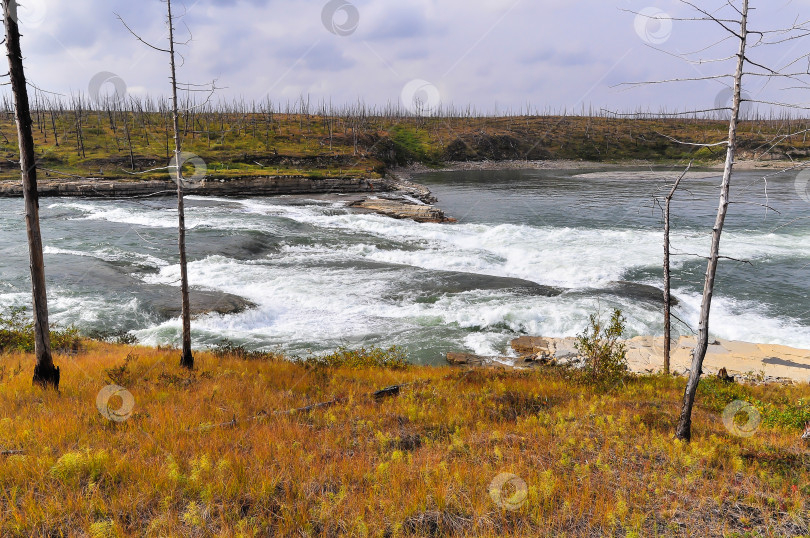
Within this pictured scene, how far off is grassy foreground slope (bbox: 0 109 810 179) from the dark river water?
12.0 meters

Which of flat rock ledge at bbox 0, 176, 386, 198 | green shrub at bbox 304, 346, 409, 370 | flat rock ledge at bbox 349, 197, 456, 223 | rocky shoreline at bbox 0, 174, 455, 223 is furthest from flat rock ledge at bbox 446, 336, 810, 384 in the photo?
flat rock ledge at bbox 0, 176, 386, 198

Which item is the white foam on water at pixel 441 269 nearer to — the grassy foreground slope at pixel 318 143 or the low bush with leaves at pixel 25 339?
the low bush with leaves at pixel 25 339

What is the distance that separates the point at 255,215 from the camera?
1949 inches

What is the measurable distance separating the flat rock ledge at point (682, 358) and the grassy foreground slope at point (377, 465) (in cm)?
557

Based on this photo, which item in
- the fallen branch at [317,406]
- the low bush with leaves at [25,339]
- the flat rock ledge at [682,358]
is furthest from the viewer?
the flat rock ledge at [682,358]

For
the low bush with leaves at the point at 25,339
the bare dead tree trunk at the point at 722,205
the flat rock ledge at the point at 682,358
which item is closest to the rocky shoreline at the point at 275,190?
the flat rock ledge at the point at 682,358

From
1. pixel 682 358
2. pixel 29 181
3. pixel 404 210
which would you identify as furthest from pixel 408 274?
pixel 404 210

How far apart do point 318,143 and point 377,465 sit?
111 m

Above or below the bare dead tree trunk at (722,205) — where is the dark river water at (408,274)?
below

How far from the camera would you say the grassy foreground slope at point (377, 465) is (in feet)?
18.6

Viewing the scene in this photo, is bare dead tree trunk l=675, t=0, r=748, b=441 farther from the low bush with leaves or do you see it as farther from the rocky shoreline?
the rocky shoreline

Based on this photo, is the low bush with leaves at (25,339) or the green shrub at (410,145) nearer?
the low bush with leaves at (25,339)

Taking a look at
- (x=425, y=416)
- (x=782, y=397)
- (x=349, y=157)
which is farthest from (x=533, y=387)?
(x=349, y=157)

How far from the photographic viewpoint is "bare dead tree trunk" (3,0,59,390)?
8641 mm
